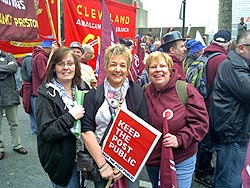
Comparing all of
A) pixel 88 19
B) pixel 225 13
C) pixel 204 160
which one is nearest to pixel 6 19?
pixel 88 19

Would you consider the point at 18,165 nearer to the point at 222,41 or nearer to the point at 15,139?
the point at 15,139

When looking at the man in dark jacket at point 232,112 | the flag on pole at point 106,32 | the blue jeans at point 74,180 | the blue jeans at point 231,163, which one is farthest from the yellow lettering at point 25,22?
the blue jeans at point 231,163

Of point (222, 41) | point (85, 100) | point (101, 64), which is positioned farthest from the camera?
point (222, 41)

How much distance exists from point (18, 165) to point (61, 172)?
2.48m

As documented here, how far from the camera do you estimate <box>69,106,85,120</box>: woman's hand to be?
7.88 ft

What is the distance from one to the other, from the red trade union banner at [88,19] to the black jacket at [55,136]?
2176mm

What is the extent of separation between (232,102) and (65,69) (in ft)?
5.10

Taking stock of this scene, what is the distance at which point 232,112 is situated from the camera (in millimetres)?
2945

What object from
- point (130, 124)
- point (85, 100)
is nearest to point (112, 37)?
point (85, 100)

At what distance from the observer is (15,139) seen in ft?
17.3

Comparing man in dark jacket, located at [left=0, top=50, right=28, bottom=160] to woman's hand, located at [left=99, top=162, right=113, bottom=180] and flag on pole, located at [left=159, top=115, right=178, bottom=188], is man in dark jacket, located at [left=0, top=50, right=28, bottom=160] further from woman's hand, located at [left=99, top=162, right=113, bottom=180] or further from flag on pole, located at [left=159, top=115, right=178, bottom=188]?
flag on pole, located at [left=159, top=115, right=178, bottom=188]

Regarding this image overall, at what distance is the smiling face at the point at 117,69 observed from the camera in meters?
2.46

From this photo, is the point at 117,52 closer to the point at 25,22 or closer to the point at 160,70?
the point at 160,70

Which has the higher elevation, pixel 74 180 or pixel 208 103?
pixel 208 103
